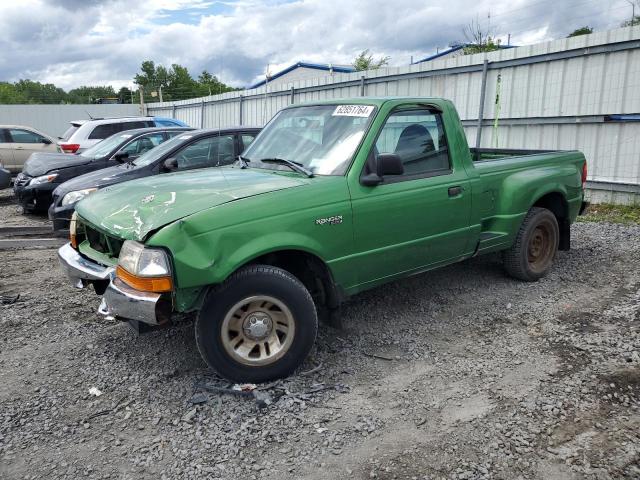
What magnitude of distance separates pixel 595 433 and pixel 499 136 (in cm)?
803

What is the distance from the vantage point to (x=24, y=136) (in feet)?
49.2

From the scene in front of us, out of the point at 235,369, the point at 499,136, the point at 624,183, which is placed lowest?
the point at 235,369

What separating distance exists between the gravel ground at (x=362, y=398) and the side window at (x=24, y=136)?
1178 centimetres

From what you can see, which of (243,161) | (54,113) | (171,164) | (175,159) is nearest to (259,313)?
(243,161)

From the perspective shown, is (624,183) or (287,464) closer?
(287,464)

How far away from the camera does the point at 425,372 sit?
3.70 metres

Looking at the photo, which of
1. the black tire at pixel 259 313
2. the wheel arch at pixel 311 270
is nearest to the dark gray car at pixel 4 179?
the wheel arch at pixel 311 270

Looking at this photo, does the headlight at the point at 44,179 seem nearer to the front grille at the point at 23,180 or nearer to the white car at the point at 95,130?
the front grille at the point at 23,180

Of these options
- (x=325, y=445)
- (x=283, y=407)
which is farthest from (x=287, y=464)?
(x=283, y=407)

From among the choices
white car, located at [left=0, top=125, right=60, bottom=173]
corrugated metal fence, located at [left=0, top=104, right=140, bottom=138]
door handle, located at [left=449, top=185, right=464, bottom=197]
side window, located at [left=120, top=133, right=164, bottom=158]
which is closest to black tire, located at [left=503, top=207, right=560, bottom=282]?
door handle, located at [left=449, top=185, right=464, bottom=197]

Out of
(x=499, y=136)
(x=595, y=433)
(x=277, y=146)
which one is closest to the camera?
(x=595, y=433)

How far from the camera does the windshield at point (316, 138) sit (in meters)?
3.99

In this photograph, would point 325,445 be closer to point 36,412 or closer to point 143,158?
point 36,412

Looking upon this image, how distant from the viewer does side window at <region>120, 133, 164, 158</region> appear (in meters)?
9.71
